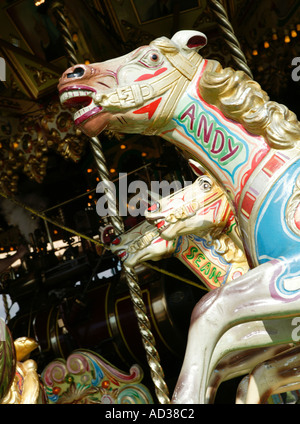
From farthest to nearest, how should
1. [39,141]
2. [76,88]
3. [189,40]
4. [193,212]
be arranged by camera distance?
[39,141], [193,212], [189,40], [76,88]

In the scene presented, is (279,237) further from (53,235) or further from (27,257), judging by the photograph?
(53,235)

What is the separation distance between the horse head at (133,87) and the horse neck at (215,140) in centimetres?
3

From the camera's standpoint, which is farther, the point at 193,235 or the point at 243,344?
the point at 193,235

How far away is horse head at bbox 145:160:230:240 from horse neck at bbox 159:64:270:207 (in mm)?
320

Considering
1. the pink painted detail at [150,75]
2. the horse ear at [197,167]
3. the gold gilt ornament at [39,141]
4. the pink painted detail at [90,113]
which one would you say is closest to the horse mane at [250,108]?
the pink painted detail at [150,75]

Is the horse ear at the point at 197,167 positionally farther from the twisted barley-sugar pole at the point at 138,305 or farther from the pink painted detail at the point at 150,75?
the pink painted detail at the point at 150,75

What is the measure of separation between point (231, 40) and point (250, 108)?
472 millimetres

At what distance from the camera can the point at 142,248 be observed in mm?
1945

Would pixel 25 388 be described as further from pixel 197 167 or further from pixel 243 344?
pixel 197 167

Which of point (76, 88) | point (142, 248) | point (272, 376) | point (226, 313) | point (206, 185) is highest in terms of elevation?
point (76, 88)

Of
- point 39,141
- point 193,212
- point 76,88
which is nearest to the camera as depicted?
point 76,88

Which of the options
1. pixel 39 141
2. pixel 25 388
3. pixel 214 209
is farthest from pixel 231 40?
pixel 39 141

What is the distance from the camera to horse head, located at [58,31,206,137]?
1513 millimetres
